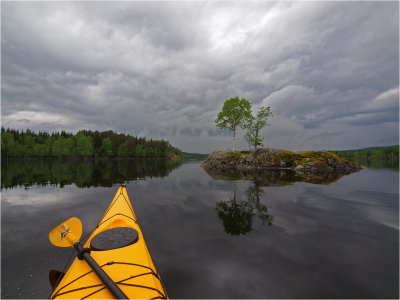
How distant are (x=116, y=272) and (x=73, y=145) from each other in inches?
4548

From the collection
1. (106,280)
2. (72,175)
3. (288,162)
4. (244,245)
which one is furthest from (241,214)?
(288,162)

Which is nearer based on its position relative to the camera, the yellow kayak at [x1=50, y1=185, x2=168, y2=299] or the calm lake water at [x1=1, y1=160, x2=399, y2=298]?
the yellow kayak at [x1=50, y1=185, x2=168, y2=299]

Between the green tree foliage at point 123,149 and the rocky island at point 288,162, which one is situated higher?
the green tree foliage at point 123,149

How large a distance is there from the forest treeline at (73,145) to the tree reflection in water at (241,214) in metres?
102

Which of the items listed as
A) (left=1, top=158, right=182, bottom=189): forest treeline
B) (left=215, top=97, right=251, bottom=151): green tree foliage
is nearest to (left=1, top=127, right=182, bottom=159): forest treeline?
(left=1, top=158, right=182, bottom=189): forest treeline

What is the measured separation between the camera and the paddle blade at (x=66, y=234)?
4.32m

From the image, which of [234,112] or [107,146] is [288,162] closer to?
[234,112]

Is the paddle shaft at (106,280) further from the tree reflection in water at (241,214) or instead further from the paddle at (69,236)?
the tree reflection in water at (241,214)

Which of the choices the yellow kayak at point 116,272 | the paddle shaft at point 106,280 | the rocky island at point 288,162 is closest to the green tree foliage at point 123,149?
the rocky island at point 288,162

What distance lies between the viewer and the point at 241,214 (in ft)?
27.9

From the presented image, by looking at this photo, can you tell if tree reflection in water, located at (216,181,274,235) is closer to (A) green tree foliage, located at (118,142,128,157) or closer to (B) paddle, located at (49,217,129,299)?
(B) paddle, located at (49,217,129,299)

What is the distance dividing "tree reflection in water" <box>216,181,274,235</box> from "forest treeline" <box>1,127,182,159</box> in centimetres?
10192

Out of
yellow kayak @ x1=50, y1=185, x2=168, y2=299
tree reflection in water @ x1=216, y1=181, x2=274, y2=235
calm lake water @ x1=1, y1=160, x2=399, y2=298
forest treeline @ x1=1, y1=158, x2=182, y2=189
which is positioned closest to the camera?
yellow kayak @ x1=50, y1=185, x2=168, y2=299

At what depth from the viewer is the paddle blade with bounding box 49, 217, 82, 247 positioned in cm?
432
